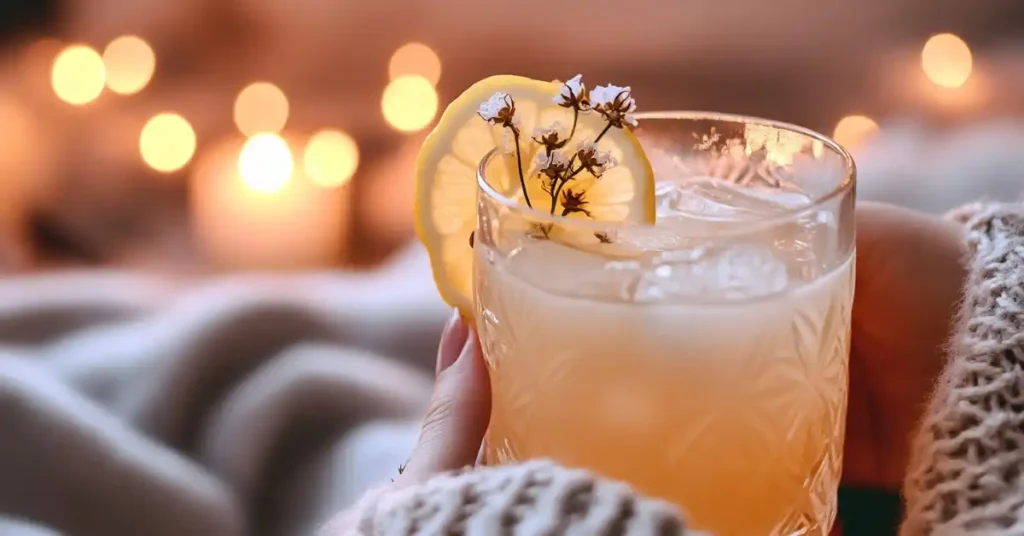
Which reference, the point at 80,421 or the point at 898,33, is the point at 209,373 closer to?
the point at 80,421

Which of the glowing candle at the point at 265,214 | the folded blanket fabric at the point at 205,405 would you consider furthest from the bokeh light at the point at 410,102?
the folded blanket fabric at the point at 205,405

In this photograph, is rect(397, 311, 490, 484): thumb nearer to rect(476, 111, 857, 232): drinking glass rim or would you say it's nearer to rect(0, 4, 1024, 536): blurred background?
rect(476, 111, 857, 232): drinking glass rim

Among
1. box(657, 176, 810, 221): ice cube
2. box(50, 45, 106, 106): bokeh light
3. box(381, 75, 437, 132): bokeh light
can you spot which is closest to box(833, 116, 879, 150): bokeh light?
box(381, 75, 437, 132): bokeh light

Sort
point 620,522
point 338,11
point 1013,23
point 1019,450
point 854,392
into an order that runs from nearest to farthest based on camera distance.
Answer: point 620,522, point 1019,450, point 854,392, point 1013,23, point 338,11

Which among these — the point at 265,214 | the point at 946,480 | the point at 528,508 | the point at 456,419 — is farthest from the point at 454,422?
the point at 265,214

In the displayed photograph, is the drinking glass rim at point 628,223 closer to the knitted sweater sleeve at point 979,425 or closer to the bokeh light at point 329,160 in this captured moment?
the knitted sweater sleeve at point 979,425

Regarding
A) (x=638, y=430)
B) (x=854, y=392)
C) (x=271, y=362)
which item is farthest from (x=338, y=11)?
(x=638, y=430)
